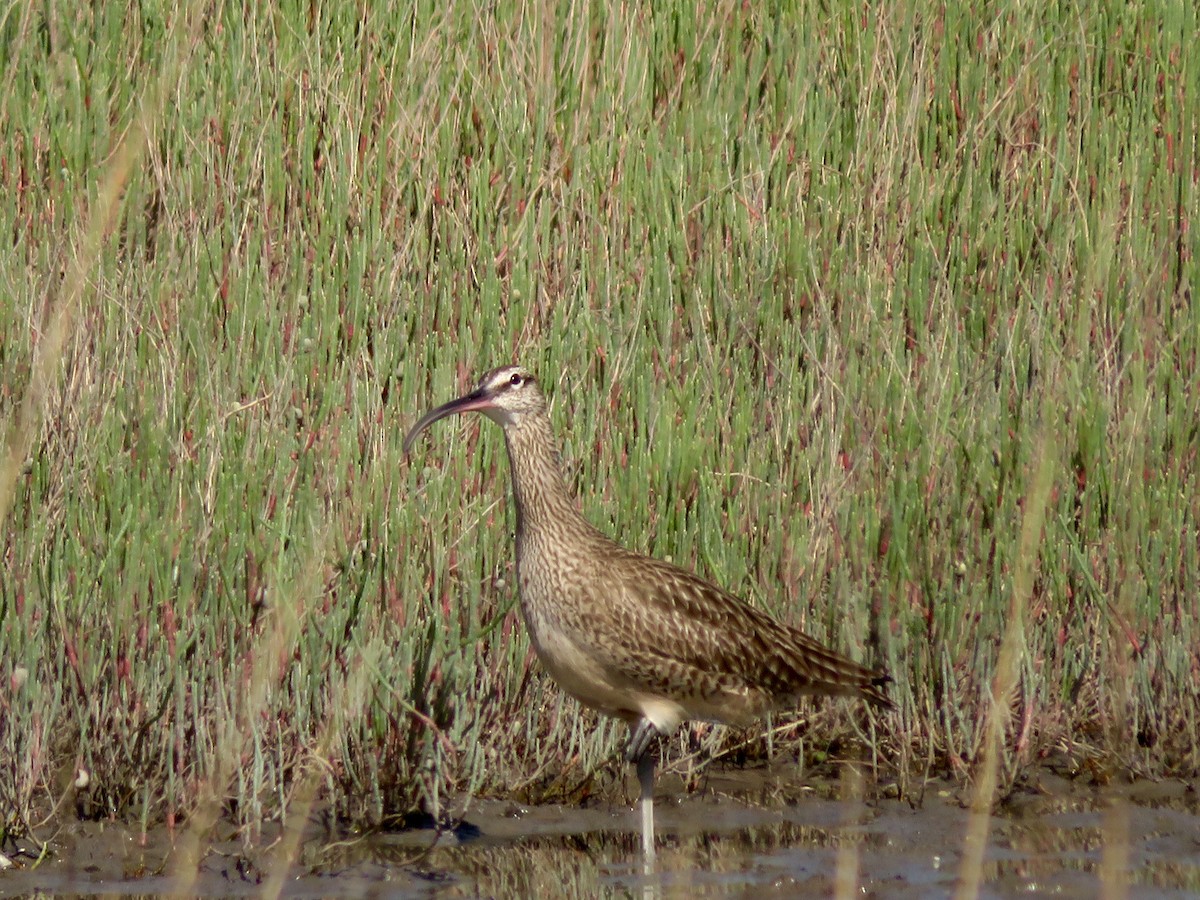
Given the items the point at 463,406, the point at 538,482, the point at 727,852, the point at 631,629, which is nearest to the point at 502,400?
the point at 463,406

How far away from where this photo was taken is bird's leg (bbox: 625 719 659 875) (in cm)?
548

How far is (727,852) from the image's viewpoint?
5.62 meters

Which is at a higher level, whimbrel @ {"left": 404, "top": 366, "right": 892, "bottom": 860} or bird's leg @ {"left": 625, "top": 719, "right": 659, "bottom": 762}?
whimbrel @ {"left": 404, "top": 366, "right": 892, "bottom": 860}

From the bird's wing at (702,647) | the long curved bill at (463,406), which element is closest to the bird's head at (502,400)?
the long curved bill at (463,406)

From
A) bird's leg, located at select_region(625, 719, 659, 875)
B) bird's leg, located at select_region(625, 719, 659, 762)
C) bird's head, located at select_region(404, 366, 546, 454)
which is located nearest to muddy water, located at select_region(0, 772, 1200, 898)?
bird's leg, located at select_region(625, 719, 659, 875)

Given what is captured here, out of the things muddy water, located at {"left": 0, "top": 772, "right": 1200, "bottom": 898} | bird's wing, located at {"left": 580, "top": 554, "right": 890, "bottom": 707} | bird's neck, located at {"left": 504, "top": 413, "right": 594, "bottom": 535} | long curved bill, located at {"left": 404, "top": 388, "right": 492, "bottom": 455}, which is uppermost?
long curved bill, located at {"left": 404, "top": 388, "right": 492, "bottom": 455}

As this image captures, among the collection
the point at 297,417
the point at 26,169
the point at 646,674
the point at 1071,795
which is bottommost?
the point at 1071,795

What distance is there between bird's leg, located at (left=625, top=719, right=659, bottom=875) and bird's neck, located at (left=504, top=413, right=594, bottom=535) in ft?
2.12

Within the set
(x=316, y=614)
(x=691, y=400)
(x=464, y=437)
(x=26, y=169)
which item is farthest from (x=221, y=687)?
(x=26, y=169)

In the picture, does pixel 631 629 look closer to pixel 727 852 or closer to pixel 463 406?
pixel 727 852

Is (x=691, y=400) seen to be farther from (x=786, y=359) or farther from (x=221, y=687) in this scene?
(x=221, y=687)

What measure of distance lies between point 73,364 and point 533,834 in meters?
2.34

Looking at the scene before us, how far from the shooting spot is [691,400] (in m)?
6.66

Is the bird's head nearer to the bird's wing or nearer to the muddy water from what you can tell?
the bird's wing
